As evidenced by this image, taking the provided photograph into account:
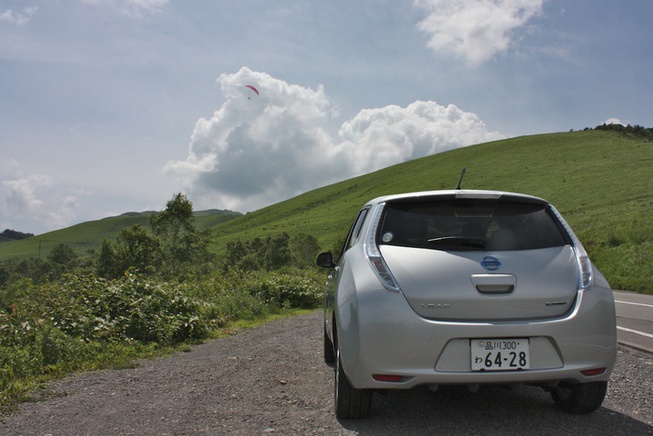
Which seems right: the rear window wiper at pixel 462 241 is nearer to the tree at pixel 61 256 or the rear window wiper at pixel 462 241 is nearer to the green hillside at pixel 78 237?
the tree at pixel 61 256

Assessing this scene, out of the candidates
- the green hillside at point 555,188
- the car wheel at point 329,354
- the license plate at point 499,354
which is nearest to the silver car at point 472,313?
the license plate at point 499,354

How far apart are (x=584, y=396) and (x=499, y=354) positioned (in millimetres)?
1007

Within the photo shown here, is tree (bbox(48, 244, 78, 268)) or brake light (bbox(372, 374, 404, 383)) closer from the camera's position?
brake light (bbox(372, 374, 404, 383))

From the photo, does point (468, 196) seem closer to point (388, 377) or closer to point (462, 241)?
point (462, 241)

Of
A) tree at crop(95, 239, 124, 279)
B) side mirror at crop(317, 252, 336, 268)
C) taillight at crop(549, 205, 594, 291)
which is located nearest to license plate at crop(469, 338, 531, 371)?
taillight at crop(549, 205, 594, 291)

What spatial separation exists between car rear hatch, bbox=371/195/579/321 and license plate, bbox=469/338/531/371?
162 millimetres

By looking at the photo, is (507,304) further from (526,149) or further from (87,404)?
(526,149)

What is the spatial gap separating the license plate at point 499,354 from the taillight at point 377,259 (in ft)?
2.16

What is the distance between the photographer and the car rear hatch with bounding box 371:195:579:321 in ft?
12.6

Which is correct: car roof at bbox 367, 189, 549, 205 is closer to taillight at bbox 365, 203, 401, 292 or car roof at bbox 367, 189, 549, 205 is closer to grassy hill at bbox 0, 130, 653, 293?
taillight at bbox 365, 203, 401, 292

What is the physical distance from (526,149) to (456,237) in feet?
287

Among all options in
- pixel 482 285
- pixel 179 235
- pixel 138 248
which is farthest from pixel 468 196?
pixel 138 248

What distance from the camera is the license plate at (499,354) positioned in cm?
377

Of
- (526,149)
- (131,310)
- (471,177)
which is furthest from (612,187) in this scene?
(131,310)
